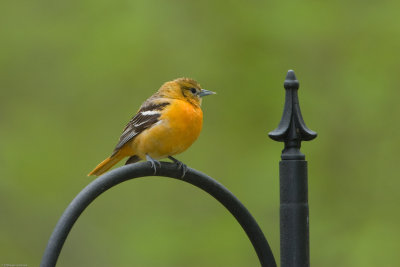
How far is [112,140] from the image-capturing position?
23.5 feet

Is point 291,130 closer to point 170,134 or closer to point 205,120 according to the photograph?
point 170,134

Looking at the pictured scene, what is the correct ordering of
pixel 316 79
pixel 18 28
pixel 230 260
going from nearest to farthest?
pixel 230 260, pixel 316 79, pixel 18 28

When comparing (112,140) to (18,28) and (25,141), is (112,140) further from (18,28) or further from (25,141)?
(18,28)

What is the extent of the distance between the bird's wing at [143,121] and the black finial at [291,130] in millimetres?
1624

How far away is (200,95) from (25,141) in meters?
3.05

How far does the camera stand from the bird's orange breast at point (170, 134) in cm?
409

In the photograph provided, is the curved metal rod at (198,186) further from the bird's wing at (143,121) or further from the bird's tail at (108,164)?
the bird's tail at (108,164)

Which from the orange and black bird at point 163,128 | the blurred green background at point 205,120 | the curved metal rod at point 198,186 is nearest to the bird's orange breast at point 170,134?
the orange and black bird at point 163,128

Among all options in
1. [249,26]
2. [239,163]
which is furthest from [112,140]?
[249,26]

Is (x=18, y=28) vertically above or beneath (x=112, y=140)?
above

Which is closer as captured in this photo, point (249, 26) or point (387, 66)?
point (387, 66)

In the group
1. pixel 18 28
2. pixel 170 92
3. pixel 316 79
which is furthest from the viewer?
pixel 18 28

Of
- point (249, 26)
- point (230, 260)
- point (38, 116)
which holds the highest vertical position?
point (249, 26)

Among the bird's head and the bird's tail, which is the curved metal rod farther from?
the bird's head
